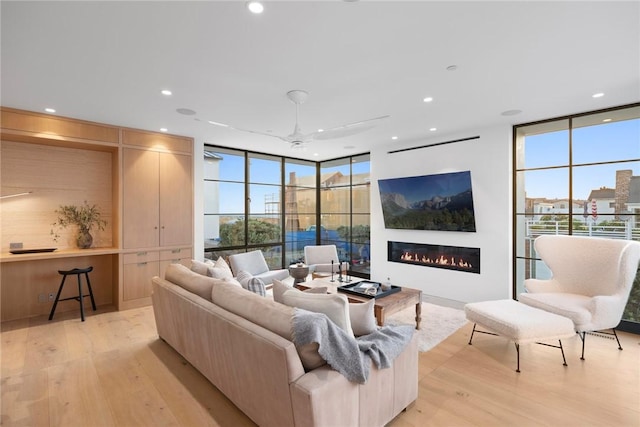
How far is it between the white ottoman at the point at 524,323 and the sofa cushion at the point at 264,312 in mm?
2090

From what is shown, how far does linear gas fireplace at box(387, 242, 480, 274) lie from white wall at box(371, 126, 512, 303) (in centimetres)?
8

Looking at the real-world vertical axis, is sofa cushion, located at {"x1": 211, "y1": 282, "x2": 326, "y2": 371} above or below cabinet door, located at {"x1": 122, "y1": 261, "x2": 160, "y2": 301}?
above

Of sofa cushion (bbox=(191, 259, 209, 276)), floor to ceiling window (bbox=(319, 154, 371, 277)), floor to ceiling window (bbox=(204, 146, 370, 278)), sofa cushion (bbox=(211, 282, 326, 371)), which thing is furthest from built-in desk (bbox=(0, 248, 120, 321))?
floor to ceiling window (bbox=(319, 154, 371, 277))

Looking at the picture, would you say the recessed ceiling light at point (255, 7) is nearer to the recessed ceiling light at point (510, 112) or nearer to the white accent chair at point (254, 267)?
the recessed ceiling light at point (510, 112)

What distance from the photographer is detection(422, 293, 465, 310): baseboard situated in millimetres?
4985

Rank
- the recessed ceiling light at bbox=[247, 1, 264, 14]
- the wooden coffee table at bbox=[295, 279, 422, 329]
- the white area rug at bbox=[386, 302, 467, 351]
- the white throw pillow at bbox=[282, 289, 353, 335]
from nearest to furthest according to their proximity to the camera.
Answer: the recessed ceiling light at bbox=[247, 1, 264, 14] → the white throw pillow at bbox=[282, 289, 353, 335] → the wooden coffee table at bbox=[295, 279, 422, 329] → the white area rug at bbox=[386, 302, 467, 351]

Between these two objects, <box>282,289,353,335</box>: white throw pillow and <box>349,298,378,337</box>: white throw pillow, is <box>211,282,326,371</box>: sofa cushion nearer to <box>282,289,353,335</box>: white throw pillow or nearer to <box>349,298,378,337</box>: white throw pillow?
<box>282,289,353,335</box>: white throw pillow

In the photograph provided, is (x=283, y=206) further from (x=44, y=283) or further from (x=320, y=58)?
(x=320, y=58)

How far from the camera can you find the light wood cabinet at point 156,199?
470cm

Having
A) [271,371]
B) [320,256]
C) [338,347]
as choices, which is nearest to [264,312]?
[271,371]

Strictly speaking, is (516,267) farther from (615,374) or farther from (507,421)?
(507,421)

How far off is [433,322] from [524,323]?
140 cm

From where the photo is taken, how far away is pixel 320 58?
263 cm

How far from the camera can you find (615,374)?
2830 millimetres
